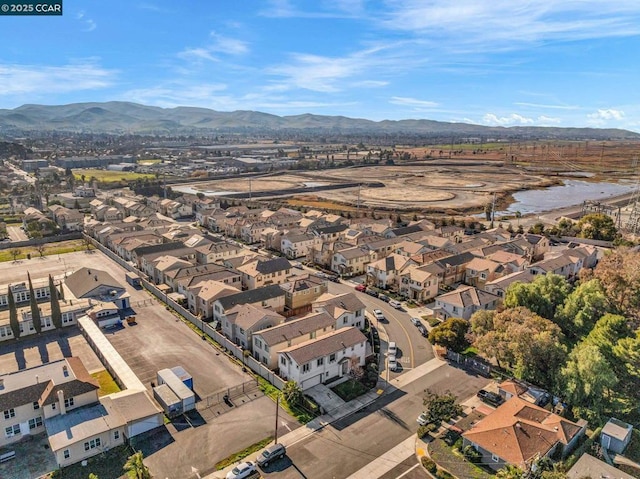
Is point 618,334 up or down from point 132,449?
up

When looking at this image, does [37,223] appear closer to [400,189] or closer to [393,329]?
[393,329]

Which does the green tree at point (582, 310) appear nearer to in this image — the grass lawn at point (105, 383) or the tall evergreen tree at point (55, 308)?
the grass lawn at point (105, 383)

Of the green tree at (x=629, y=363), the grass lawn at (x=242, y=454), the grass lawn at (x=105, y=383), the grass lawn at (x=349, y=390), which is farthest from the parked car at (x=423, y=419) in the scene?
the grass lawn at (x=105, y=383)

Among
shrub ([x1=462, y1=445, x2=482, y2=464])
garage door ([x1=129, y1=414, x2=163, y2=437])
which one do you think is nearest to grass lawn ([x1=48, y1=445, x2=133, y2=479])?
garage door ([x1=129, y1=414, x2=163, y2=437])

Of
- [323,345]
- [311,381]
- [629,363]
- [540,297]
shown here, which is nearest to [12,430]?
[311,381]

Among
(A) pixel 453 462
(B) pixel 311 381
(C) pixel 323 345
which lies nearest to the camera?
(A) pixel 453 462

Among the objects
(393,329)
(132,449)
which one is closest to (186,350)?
(132,449)

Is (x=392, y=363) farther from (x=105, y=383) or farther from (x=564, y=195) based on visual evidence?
(x=564, y=195)
